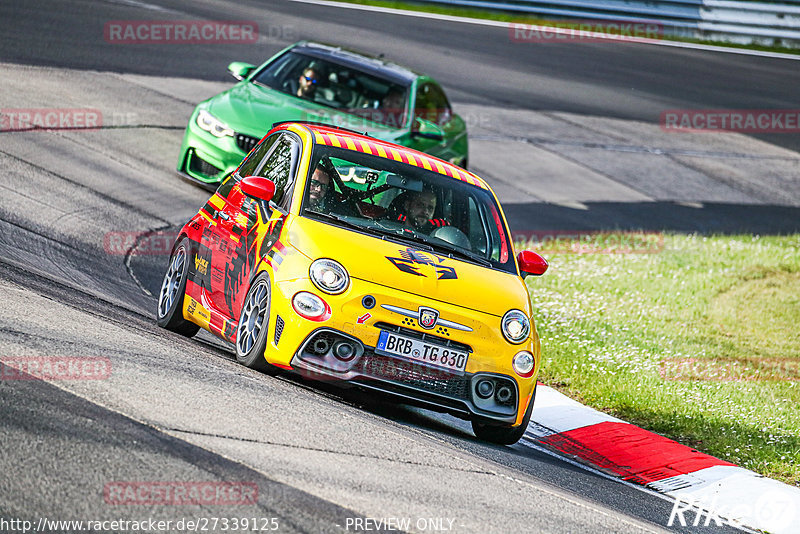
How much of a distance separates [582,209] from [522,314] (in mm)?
10238

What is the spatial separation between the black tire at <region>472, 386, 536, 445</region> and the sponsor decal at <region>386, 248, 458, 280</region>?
96cm

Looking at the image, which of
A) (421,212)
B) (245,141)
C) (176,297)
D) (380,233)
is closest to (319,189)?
(380,233)

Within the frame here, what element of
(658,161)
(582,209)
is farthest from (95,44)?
(658,161)

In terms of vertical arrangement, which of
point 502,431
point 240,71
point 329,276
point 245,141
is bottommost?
point 502,431

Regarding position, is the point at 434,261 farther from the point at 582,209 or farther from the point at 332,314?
the point at 582,209

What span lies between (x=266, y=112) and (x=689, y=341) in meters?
5.30

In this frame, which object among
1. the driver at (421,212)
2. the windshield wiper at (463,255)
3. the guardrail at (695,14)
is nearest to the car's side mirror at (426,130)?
the driver at (421,212)

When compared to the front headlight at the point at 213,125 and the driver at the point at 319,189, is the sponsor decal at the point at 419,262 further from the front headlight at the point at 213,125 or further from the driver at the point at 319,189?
the front headlight at the point at 213,125

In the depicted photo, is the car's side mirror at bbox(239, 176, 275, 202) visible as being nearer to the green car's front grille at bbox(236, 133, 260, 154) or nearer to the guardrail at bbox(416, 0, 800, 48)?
the green car's front grille at bbox(236, 133, 260, 154)

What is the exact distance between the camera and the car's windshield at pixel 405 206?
7.66 m

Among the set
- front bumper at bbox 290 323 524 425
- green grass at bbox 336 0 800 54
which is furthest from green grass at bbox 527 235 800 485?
green grass at bbox 336 0 800 54

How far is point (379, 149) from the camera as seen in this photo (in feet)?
27.2

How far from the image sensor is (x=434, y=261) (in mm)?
7367

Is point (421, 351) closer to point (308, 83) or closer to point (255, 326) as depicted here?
point (255, 326)
